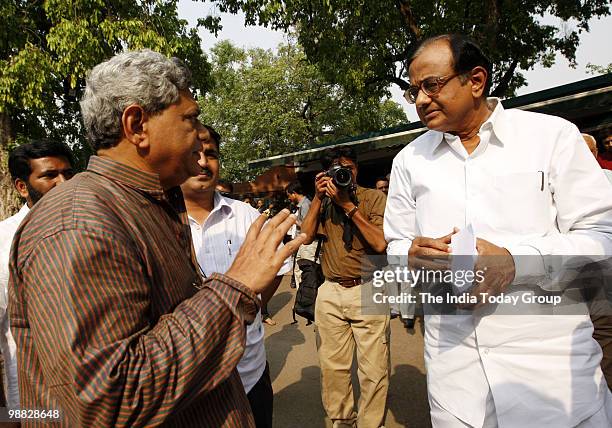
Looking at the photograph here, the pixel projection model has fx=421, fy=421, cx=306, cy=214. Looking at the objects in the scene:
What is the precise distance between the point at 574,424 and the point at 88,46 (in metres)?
8.83

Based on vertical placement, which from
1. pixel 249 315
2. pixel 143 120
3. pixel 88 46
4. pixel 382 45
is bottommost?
pixel 249 315

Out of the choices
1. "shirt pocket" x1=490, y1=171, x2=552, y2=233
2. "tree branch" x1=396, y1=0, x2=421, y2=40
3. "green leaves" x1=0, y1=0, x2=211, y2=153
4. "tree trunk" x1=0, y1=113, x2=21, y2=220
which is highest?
"tree branch" x1=396, y1=0, x2=421, y2=40

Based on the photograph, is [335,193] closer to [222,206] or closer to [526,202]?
[222,206]

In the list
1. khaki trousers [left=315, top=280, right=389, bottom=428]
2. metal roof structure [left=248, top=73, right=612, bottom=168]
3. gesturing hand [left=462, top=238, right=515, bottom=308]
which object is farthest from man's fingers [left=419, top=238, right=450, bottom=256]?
metal roof structure [left=248, top=73, right=612, bottom=168]

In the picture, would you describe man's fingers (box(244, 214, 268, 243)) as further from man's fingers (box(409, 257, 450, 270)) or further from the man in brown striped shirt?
man's fingers (box(409, 257, 450, 270))

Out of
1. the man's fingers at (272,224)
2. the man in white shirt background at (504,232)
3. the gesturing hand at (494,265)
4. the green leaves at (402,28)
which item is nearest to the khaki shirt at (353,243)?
the man in white shirt background at (504,232)

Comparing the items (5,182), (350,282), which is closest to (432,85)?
(350,282)

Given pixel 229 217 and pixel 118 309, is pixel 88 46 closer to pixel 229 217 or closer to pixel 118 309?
pixel 229 217

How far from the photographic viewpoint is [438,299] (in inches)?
67.7

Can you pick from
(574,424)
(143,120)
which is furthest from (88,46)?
(574,424)

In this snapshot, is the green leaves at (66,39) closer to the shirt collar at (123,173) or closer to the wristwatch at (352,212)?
the wristwatch at (352,212)

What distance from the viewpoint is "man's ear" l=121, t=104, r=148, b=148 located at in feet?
3.92

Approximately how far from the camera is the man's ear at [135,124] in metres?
1.19

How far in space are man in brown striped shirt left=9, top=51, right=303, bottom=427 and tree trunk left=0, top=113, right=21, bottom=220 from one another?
30.9 ft
